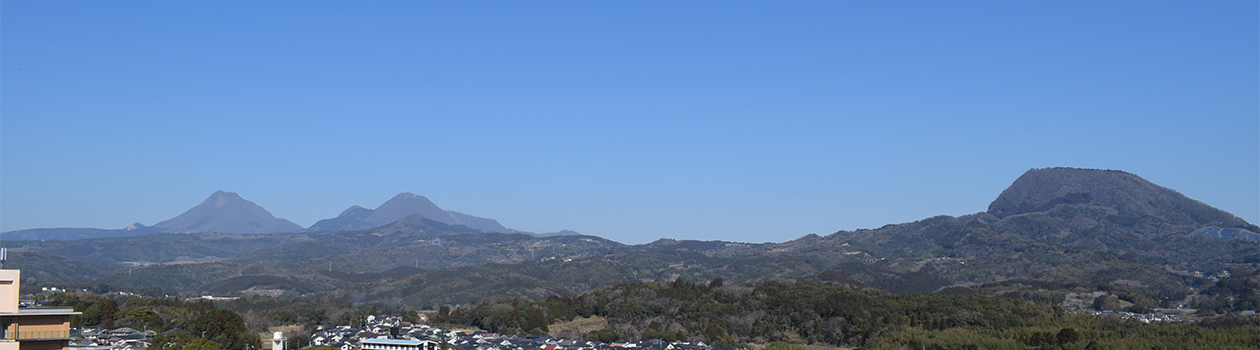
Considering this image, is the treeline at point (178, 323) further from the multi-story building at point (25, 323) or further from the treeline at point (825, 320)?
the multi-story building at point (25, 323)

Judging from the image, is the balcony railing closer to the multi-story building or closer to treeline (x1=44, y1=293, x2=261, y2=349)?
the multi-story building

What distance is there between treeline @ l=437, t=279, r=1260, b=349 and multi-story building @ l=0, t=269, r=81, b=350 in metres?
65.7

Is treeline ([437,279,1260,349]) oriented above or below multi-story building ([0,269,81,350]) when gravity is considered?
below

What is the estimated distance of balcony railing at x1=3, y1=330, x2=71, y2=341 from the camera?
16484 mm

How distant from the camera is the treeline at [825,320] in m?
76.1

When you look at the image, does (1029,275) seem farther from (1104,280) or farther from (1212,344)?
(1212,344)

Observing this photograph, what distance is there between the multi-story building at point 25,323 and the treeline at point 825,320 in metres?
65.7

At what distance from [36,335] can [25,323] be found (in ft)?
0.93

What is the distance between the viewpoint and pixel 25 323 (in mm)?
16672

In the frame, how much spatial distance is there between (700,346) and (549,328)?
25.9 m

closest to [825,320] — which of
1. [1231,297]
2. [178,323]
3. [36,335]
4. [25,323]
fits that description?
[178,323]

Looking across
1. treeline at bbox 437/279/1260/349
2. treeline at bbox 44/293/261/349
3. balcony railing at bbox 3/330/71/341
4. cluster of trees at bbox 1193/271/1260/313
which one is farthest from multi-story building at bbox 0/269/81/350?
cluster of trees at bbox 1193/271/1260/313

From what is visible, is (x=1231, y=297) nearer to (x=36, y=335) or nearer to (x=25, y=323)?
(x=36, y=335)

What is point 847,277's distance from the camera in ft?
642
